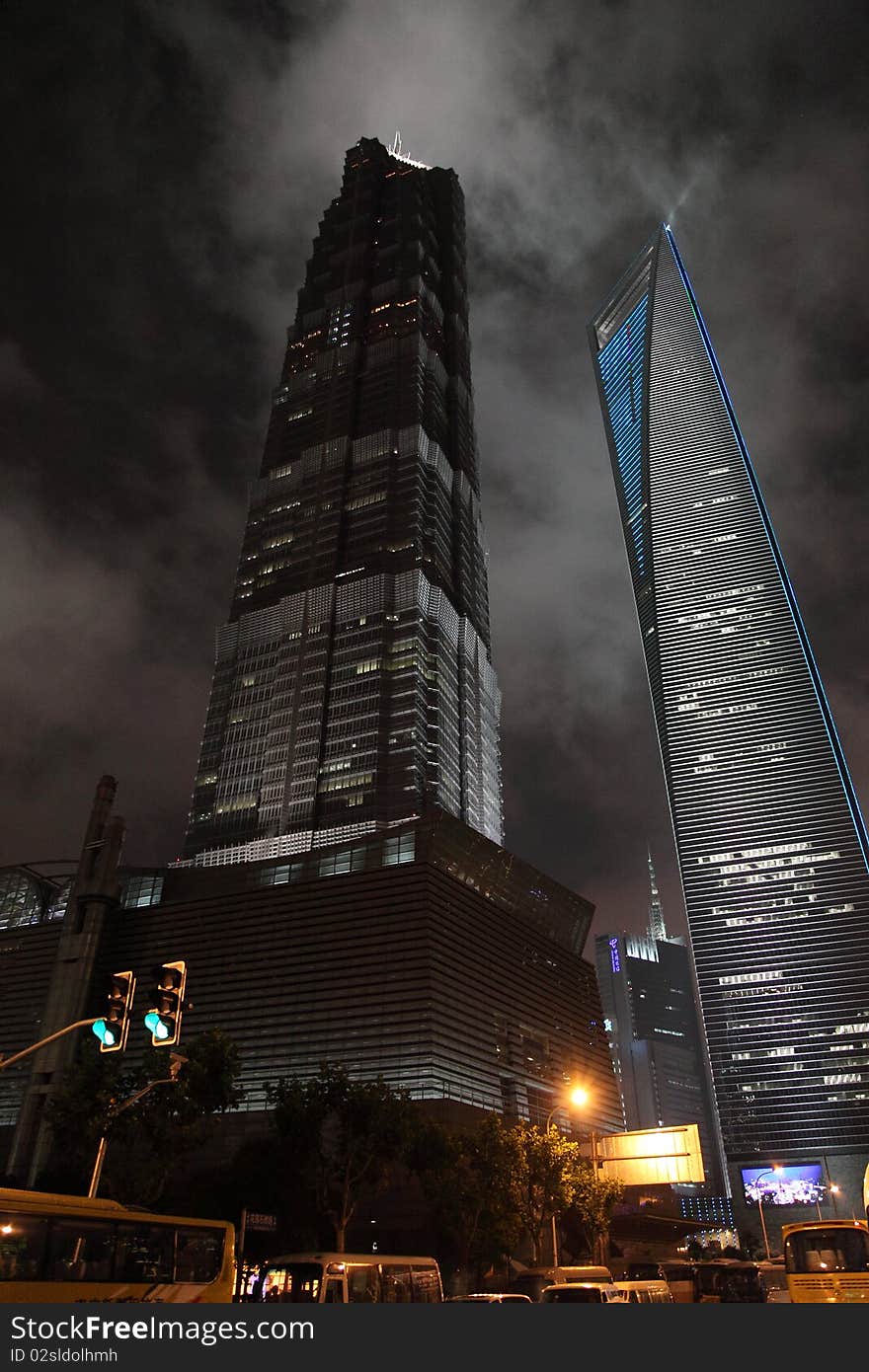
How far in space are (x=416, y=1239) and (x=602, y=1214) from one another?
75.7 feet

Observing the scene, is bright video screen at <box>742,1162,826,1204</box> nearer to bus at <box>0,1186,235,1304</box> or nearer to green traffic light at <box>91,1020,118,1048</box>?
bus at <box>0,1186,235,1304</box>

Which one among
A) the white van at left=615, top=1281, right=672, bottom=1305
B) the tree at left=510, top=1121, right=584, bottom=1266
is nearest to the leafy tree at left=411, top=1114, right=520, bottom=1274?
the tree at left=510, top=1121, right=584, bottom=1266

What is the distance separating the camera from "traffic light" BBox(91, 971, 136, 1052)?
56.3ft

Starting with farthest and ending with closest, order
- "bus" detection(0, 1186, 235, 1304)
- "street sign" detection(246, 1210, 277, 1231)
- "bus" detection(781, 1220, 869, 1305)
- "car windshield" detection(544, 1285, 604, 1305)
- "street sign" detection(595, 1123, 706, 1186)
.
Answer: "street sign" detection(595, 1123, 706, 1186)
"street sign" detection(246, 1210, 277, 1231)
"car windshield" detection(544, 1285, 604, 1305)
"bus" detection(781, 1220, 869, 1305)
"bus" detection(0, 1186, 235, 1304)

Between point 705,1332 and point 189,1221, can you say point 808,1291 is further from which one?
point 705,1332

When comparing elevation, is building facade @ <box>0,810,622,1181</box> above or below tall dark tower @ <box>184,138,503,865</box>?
below

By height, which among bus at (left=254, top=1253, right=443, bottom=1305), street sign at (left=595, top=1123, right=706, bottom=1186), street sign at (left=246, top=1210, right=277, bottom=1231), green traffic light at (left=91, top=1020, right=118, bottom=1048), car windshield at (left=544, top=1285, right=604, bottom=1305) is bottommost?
car windshield at (left=544, top=1285, right=604, bottom=1305)

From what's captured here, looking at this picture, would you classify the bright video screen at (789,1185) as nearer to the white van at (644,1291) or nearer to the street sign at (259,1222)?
the street sign at (259,1222)

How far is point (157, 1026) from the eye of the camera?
16.9m

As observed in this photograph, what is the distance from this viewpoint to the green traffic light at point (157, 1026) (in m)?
16.9

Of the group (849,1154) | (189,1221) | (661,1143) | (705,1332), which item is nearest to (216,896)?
(661,1143)

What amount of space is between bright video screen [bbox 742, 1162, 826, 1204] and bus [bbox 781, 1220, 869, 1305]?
19825 centimetres

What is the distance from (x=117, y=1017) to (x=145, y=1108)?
32.1 meters

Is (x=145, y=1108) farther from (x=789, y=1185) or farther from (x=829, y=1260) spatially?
(x=789, y=1185)
